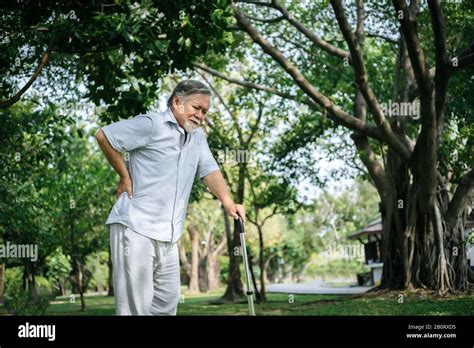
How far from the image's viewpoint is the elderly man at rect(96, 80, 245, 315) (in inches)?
139

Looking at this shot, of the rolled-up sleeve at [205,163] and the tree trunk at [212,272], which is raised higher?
the rolled-up sleeve at [205,163]

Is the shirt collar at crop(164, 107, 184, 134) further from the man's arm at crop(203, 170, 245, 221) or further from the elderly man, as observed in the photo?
the man's arm at crop(203, 170, 245, 221)

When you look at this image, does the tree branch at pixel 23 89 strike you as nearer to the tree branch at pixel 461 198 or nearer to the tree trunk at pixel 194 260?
the tree branch at pixel 461 198

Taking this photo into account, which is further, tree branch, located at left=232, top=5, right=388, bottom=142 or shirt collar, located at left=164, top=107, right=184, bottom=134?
tree branch, located at left=232, top=5, right=388, bottom=142

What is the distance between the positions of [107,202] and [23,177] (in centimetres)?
621

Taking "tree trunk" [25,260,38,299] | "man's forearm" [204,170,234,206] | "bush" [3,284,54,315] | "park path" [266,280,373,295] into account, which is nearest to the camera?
"man's forearm" [204,170,234,206]

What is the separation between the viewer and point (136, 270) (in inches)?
138

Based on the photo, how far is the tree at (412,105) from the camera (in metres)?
9.52

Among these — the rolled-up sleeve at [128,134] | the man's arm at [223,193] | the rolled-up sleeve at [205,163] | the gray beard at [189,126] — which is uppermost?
the gray beard at [189,126]

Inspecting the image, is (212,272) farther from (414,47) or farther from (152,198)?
(152,198)

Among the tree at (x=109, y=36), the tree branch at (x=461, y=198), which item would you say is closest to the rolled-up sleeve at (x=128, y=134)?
the tree at (x=109, y=36)

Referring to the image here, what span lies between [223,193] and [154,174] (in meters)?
0.39

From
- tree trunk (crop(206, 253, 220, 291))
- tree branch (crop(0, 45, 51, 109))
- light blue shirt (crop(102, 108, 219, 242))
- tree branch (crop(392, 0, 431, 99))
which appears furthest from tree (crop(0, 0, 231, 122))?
tree trunk (crop(206, 253, 220, 291))
